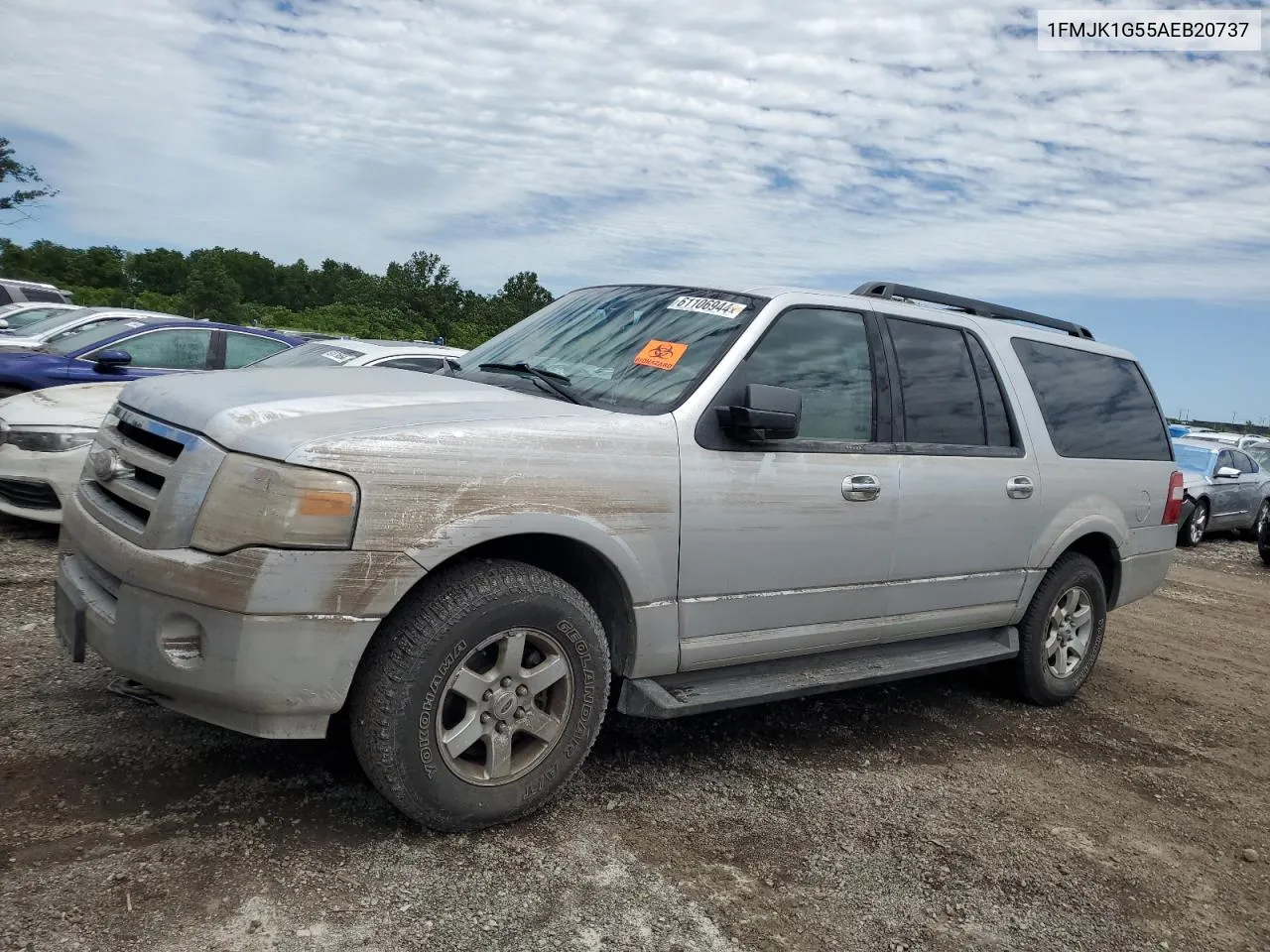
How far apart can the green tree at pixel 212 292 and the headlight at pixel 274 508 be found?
192ft

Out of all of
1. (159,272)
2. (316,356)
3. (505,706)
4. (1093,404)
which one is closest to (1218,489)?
(1093,404)

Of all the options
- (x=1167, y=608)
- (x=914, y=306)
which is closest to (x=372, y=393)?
(x=914, y=306)

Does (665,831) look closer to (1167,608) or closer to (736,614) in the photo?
(736,614)

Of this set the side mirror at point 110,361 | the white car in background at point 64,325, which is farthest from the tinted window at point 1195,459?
the white car in background at point 64,325

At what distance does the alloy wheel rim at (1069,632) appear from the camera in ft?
17.1

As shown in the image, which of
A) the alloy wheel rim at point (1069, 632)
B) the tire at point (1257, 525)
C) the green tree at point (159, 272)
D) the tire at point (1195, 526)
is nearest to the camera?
the alloy wheel rim at point (1069, 632)

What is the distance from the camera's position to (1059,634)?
527 cm

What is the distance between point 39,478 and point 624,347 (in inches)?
171

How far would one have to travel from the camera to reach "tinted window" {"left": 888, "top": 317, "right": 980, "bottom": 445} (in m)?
4.33

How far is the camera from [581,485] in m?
3.19

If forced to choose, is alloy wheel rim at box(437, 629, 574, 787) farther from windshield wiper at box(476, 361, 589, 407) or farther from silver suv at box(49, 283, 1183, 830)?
windshield wiper at box(476, 361, 589, 407)

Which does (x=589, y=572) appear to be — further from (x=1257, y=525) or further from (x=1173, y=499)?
(x=1257, y=525)

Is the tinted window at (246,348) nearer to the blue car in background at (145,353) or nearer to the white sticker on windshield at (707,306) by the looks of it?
the blue car in background at (145,353)

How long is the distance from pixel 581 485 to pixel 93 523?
1.50 metres
